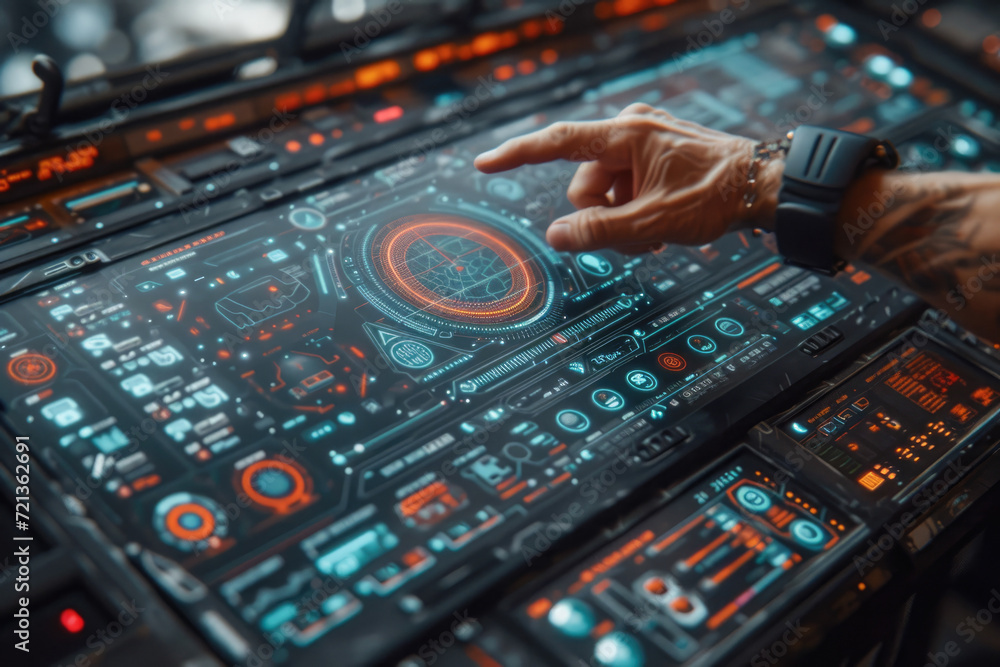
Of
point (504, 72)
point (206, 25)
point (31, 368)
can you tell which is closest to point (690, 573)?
point (31, 368)

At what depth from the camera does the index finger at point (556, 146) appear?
1.69 m

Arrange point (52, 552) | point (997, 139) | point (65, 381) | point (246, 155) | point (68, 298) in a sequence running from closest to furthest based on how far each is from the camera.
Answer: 1. point (52, 552)
2. point (65, 381)
3. point (68, 298)
4. point (246, 155)
5. point (997, 139)

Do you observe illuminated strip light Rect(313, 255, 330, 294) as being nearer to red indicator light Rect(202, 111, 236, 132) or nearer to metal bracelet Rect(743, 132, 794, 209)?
red indicator light Rect(202, 111, 236, 132)

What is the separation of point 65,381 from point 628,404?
961mm

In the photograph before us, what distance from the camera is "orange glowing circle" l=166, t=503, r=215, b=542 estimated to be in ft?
4.12

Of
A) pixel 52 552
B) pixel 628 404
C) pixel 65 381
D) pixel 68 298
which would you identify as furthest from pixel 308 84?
pixel 52 552

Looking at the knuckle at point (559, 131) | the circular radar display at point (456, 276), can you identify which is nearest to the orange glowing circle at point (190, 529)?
the circular radar display at point (456, 276)

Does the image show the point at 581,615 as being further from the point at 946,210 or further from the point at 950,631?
the point at 950,631

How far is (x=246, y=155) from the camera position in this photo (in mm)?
1944

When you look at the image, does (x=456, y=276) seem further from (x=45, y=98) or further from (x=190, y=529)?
(x=45, y=98)

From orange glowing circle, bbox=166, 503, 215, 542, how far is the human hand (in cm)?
82

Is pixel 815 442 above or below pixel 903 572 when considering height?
above

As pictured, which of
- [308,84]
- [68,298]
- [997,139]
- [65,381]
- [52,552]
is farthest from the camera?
[997,139]

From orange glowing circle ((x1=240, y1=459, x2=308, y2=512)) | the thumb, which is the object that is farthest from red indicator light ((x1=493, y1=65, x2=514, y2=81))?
orange glowing circle ((x1=240, y1=459, x2=308, y2=512))
